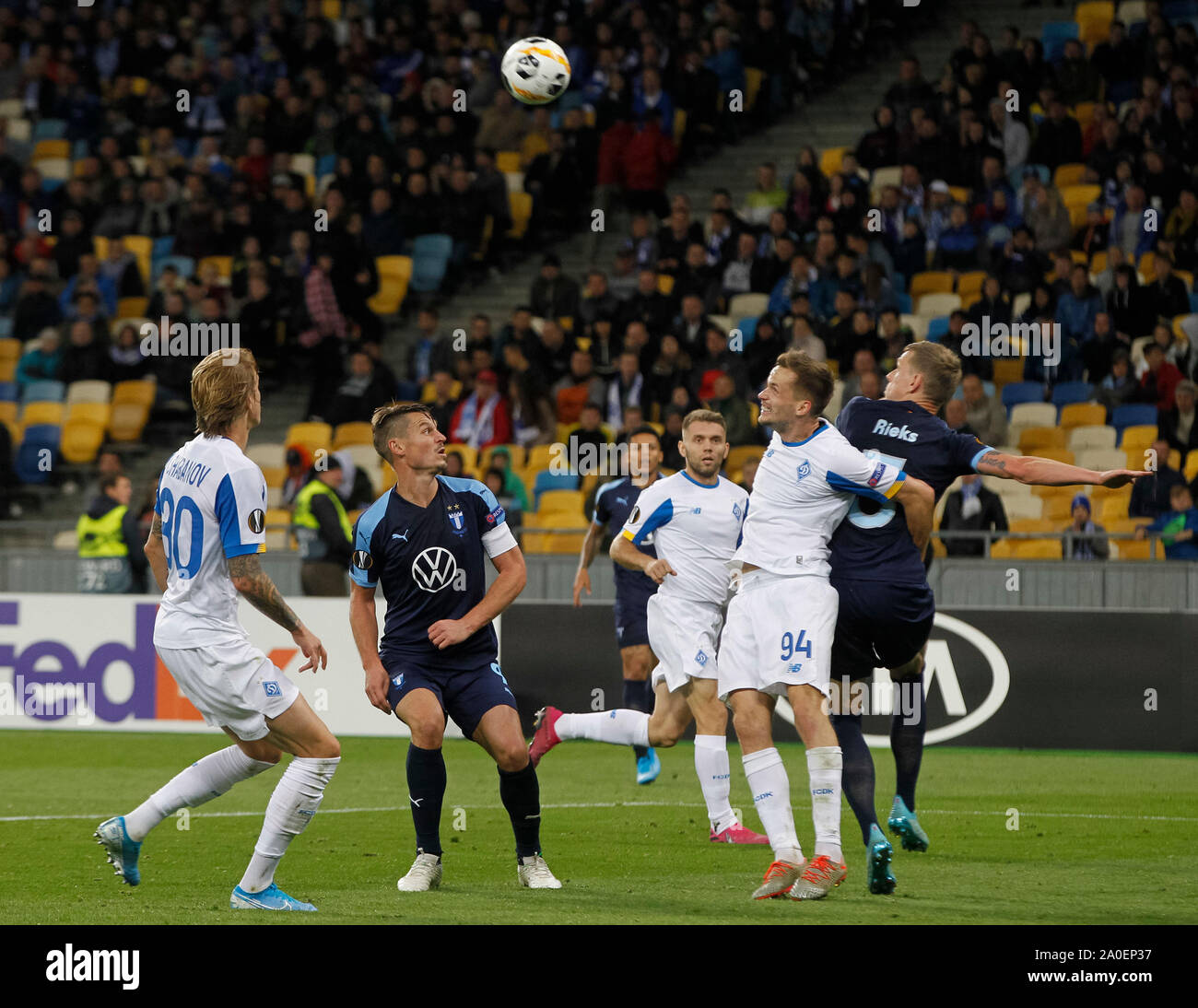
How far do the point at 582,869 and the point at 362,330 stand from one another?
533 inches

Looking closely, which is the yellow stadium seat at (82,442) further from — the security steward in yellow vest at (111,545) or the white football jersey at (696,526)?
the white football jersey at (696,526)

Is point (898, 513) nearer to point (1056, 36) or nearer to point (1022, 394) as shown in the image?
point (1022, 394)

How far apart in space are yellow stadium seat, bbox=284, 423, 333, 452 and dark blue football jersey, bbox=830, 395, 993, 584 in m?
12.0

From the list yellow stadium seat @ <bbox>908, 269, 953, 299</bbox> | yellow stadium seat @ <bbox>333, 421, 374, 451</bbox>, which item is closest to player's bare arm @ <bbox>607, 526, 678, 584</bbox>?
yellow stadium seat @ <bbox>333, 421, 374, 451</bbox>

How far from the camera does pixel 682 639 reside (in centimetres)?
923

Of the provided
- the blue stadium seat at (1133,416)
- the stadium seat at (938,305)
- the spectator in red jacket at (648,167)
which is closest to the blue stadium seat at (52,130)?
the spectator in red jacket at (648,167)

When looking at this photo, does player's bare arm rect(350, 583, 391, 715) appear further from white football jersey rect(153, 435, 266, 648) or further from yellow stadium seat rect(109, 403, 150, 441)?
yellow stadium seat rect(109, 403, 150, 441)

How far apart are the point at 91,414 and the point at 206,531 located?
14.2m

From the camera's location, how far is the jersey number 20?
6551 millimetres

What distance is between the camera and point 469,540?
7.44 meters

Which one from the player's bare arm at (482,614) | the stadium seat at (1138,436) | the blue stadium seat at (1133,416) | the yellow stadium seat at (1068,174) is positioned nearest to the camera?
the player's bare arm at (482,614)

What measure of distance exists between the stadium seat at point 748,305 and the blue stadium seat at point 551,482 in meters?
2.89

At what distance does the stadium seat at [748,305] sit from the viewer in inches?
748

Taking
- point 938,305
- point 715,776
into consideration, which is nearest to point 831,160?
point 938,305
